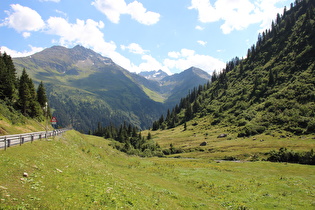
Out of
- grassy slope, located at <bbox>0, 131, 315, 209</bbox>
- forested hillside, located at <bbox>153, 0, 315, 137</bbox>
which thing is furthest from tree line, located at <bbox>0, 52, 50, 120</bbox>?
forested hillside, located at <bbox>153, 0, 315, 137</bbox>

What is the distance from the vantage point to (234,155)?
3260 inches

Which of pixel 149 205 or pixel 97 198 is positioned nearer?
pixel 97 198

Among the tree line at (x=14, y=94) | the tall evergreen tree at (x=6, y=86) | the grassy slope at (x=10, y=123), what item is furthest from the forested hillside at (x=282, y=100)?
the tall evergreen tree at (x=6, y=86)

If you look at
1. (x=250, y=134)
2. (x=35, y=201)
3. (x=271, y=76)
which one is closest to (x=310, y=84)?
(x=271, y=76)

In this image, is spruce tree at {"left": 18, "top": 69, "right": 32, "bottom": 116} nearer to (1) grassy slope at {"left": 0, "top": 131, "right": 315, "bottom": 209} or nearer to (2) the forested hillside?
(1) grassy slope at {"left": 0, "top": 131, "right": 315, "bottom": 209}

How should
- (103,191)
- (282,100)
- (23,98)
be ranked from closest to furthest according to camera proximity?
1. (103,191)
2. (23,98)
3. (282,100)

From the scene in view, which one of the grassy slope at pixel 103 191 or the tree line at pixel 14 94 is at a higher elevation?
the tree line at pixel 14 94

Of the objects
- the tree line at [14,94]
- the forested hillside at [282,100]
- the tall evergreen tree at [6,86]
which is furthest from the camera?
the forested hillside at [282,100]

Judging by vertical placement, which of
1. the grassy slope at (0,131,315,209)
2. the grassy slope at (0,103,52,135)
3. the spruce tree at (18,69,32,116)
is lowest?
the grassy slope at (0,131,315,209)

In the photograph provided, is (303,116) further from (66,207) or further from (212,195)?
(66,207)

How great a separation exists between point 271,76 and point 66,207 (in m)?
200

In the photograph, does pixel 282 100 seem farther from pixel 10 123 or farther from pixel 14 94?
pixel 14 94

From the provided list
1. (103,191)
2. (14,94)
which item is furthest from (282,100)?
(14,94)

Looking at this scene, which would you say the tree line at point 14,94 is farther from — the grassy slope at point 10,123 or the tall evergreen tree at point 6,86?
the grassy slope at point 10,123
